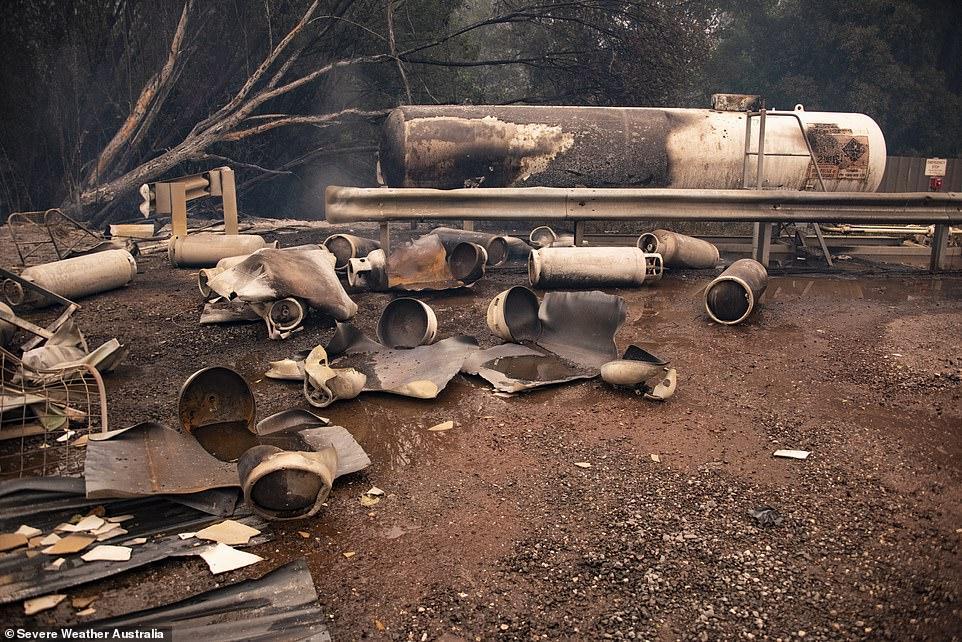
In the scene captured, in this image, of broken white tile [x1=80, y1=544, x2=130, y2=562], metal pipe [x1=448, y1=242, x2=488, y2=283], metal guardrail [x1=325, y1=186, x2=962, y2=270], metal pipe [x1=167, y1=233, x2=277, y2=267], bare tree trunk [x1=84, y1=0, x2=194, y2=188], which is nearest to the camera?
broken white tile [x1=80, y1=544, x2=130, y2=562]

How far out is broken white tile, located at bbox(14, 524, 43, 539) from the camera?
9.15 ft

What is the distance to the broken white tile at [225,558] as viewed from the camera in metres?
2.69

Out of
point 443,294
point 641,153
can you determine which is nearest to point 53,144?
point 443,294

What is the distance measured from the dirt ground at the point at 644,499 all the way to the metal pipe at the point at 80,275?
4.05 feet

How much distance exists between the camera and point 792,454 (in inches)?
146

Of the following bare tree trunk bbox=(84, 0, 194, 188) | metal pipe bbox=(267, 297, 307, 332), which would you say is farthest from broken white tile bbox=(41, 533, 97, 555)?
bare tree trunk bbox=(84, 0, 194, 188)

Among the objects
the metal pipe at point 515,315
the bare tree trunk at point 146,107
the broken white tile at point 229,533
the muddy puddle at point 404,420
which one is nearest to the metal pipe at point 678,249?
the metal pipe at point 515,315

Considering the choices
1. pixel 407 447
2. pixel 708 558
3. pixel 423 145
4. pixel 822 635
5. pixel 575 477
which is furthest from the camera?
pixel 423 145

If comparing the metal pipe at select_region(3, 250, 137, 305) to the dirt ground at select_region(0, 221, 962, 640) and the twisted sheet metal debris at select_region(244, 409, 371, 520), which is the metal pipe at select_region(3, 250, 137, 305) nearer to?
the dirt ground at select_region(0, 221, 962, 640)

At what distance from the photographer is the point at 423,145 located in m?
8.46

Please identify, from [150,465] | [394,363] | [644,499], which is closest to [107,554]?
[150,465]

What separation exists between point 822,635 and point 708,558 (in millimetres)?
500

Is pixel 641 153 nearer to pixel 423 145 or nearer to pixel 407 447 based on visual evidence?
pixel 423 145

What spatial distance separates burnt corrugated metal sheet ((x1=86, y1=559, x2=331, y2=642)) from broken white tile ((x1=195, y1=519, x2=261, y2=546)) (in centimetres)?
34
